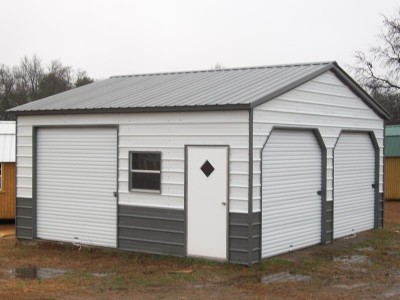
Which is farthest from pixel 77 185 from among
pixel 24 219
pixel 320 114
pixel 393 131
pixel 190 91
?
pixel 393 131

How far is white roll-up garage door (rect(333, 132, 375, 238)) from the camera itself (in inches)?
619

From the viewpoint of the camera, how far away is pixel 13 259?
44.3ft

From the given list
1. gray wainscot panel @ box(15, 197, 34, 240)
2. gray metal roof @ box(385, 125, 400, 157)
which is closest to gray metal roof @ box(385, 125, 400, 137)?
gray metal roof @ box(385, 125, 400, 157)

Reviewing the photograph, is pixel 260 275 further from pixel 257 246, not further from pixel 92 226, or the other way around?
pixel 92 226

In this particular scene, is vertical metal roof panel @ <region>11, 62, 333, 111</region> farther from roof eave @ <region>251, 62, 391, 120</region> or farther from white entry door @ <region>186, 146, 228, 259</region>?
white entry door @ <region>186, 146, 228, 259</region>

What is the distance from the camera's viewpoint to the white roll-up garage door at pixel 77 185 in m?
14.1

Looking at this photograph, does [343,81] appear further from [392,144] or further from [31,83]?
[31,83]

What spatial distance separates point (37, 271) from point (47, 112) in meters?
4.06

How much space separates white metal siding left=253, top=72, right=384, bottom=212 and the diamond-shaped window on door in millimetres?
869

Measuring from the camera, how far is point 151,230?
1338 centimetres

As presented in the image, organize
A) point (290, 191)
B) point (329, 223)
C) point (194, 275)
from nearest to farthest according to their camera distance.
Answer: point (194, 275) → point (290, 191) → point (329, 223)

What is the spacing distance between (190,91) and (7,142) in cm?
963

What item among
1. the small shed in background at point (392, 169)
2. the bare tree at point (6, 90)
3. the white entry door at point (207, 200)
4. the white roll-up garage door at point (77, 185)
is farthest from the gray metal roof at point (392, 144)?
the bare tree at point (6, 90)

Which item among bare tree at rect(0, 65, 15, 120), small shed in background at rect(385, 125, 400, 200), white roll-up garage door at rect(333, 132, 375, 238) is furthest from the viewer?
bare tree at rect(0, 65, 15, 120)
